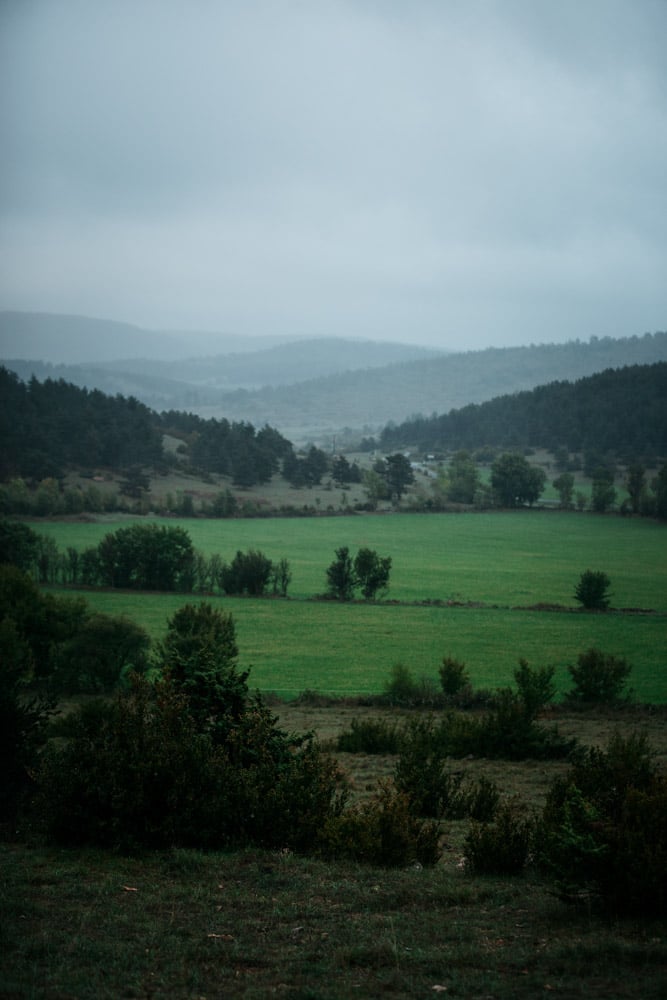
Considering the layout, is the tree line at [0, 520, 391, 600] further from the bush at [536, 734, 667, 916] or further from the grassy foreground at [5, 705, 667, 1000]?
the bush at [536, 734, 667, 916]

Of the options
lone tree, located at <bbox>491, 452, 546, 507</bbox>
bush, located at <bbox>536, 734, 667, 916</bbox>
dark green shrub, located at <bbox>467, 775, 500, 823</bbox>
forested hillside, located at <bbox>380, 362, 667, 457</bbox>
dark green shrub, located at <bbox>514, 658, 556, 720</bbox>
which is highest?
forested hillside, located at <bbox>380, 362, 667, 457</bbox>

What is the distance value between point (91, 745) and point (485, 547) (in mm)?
84483

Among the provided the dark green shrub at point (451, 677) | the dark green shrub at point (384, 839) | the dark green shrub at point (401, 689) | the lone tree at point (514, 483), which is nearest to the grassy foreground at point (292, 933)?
the dark green shrub at point (384, 839)

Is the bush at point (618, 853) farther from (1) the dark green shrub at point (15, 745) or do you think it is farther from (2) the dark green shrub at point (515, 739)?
(2) the dark green shrub at point (515, 739)

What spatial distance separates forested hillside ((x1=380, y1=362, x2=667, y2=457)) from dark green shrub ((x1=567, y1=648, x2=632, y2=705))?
111 meters

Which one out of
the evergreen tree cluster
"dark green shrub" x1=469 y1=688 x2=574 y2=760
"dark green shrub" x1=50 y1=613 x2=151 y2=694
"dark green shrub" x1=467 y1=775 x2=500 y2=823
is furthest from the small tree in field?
→ the evergreen tree cluster

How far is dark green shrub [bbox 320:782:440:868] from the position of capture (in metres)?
12.0

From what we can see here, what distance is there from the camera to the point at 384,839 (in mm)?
12102

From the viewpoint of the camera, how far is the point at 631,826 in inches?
374

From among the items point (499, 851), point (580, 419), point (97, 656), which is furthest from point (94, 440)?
point (499, 851)

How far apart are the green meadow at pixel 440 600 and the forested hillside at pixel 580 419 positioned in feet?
152

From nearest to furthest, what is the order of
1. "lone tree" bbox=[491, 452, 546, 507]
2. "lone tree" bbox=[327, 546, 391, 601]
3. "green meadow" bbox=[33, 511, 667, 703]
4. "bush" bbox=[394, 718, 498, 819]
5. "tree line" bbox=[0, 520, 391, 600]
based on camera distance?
"bush" bbox=[394, 718, 498, 819] < "green meadow" bbox=[33, 511, 667, 703] < "lone tree" bbox=[327, 546, 391, 601] < "tree line" bbox=[0, 520, 391, 600] < "lone tree" bbox=[491, 452, 546, 507]

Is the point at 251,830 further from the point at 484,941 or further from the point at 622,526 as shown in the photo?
the point at 622,526

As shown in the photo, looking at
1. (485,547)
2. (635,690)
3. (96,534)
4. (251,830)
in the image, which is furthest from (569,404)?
(251,830)
